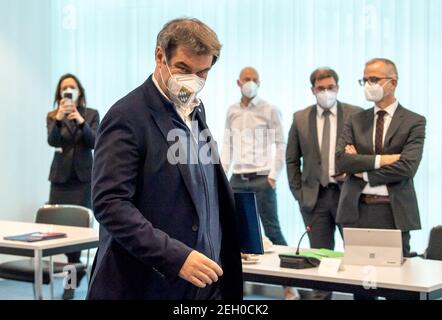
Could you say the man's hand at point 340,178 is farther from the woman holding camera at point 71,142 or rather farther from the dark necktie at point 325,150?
the woman holding camera at point 71,142

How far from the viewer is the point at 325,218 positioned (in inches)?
195

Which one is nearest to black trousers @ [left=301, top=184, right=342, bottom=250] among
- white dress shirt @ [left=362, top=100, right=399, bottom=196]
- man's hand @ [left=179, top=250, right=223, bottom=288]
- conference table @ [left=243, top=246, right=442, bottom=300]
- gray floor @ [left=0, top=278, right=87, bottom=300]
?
white dress shirt @ [left=362, top=100, right=399, bottom=196]

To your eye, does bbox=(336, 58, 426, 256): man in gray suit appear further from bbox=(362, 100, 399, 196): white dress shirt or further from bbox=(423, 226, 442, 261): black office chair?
bbox=(423, 226, 442, 261): black office chair

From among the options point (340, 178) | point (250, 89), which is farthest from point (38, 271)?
point (250, 89)

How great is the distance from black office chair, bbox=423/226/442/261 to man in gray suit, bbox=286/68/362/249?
3.43ft

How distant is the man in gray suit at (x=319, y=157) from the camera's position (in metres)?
4.98

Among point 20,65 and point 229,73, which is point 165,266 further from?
point 20,65

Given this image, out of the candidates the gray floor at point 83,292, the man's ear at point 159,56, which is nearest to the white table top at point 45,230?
the gray floor at point 83,292

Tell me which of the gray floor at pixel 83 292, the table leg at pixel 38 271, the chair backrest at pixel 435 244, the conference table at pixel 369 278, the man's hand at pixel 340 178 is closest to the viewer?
the conference table at pixel 369 278

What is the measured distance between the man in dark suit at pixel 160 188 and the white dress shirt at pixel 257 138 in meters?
3.80

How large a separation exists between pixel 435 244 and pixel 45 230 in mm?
2423

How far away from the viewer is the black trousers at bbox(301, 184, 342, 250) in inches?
195

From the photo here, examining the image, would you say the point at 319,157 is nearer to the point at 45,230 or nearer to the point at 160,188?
the point at 45,230
